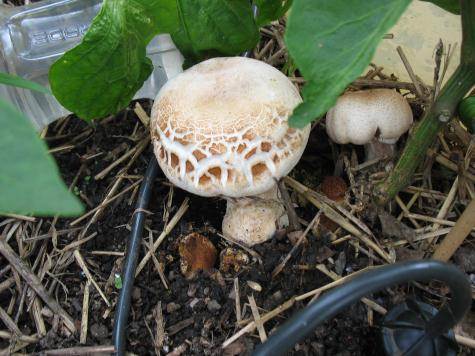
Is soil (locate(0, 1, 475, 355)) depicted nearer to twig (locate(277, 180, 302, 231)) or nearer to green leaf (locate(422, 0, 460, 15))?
twig (locate(277, 180, 302, 231))

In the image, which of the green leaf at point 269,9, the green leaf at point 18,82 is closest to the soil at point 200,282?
the green leaf at point 269,9

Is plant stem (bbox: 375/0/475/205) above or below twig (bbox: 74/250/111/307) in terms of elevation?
above

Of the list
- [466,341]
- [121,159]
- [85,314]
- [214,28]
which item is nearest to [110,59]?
[214,28]

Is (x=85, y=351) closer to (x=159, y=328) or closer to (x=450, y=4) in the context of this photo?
(x=159, y=328)

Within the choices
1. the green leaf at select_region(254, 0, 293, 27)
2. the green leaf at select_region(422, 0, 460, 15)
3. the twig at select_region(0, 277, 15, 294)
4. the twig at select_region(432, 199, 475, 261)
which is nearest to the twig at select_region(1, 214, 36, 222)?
the twig at select_region(0, 277, 15, 294)

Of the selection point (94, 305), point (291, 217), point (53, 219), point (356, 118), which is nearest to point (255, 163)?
point (291, 217)

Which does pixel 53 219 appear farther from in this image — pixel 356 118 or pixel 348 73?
pixel 348 73

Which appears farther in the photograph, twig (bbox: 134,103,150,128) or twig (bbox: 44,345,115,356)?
twig (bbox: 134,103,150,128)
